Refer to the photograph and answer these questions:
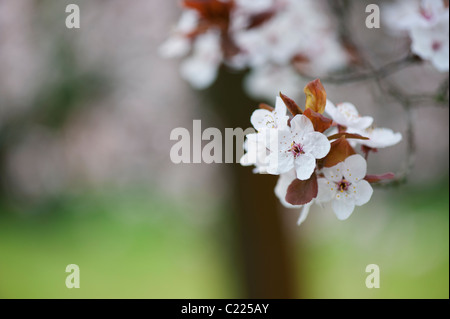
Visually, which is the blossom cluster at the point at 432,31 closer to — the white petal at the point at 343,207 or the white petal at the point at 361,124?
the white petal at the point at 361,124

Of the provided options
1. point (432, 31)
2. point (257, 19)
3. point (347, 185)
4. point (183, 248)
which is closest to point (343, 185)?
point (347, 185)

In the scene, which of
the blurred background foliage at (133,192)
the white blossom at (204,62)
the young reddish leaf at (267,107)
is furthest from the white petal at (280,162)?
the blurred background foliage at (133,192)

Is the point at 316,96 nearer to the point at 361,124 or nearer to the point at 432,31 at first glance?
the point at 361,124

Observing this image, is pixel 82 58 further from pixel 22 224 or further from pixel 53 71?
pixel 22 224

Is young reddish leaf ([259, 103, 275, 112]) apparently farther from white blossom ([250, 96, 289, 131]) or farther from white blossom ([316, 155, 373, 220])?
white blossom ([316, 155, 373, 220])

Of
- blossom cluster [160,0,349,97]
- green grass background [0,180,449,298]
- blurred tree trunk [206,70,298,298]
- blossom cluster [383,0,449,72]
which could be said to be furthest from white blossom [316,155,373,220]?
green grass background [0,180,449,298]
